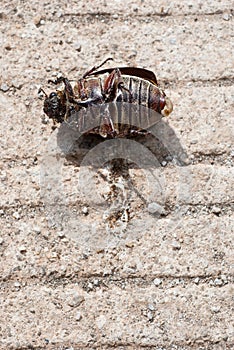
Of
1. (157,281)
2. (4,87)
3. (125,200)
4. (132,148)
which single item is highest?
(4,87)

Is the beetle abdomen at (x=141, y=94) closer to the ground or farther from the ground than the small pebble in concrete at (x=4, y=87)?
farther from the ground

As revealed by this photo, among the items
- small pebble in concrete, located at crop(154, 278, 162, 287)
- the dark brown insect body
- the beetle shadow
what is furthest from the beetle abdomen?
small pebble in concrete, located at crop(154, 278, 162, 287)

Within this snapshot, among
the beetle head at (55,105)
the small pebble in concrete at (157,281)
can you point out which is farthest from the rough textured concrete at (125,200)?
the beetle head at (55,105)

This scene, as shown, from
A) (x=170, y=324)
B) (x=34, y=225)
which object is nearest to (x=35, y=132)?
(x=34, y=225)

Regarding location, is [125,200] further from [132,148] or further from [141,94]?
[141,94]

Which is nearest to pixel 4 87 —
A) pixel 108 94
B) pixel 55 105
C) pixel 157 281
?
pixel 55 105

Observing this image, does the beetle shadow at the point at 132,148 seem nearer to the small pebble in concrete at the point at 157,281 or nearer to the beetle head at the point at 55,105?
the beetle head at the point at 55,105
